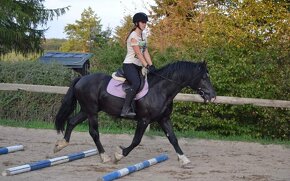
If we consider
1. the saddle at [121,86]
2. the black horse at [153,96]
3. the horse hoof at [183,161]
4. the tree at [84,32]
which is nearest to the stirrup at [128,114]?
the black horse at [153,96]

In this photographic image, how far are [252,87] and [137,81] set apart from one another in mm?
4997

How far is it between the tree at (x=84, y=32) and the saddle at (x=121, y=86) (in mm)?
46963

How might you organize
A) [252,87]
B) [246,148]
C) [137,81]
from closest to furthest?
[137,81] < [246,148] < [252,87]

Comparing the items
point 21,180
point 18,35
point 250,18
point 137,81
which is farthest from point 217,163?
point 18,35

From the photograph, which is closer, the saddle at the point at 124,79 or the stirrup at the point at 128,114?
the stirrup at the point at 128,114

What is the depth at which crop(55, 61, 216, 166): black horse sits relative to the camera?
291 inches

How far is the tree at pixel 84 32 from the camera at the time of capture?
182 feet

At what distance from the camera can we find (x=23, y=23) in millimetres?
23156

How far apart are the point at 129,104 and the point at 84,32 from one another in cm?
4984

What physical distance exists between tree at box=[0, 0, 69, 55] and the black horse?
52.9ft

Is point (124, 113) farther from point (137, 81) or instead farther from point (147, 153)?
point (147, 153)

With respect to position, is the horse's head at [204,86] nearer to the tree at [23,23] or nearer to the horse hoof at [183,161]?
the horse hoof at [183,161]

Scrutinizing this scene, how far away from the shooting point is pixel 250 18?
17609 millimetres

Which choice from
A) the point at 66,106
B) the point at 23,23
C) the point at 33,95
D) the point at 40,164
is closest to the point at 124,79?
the point at 66,106
